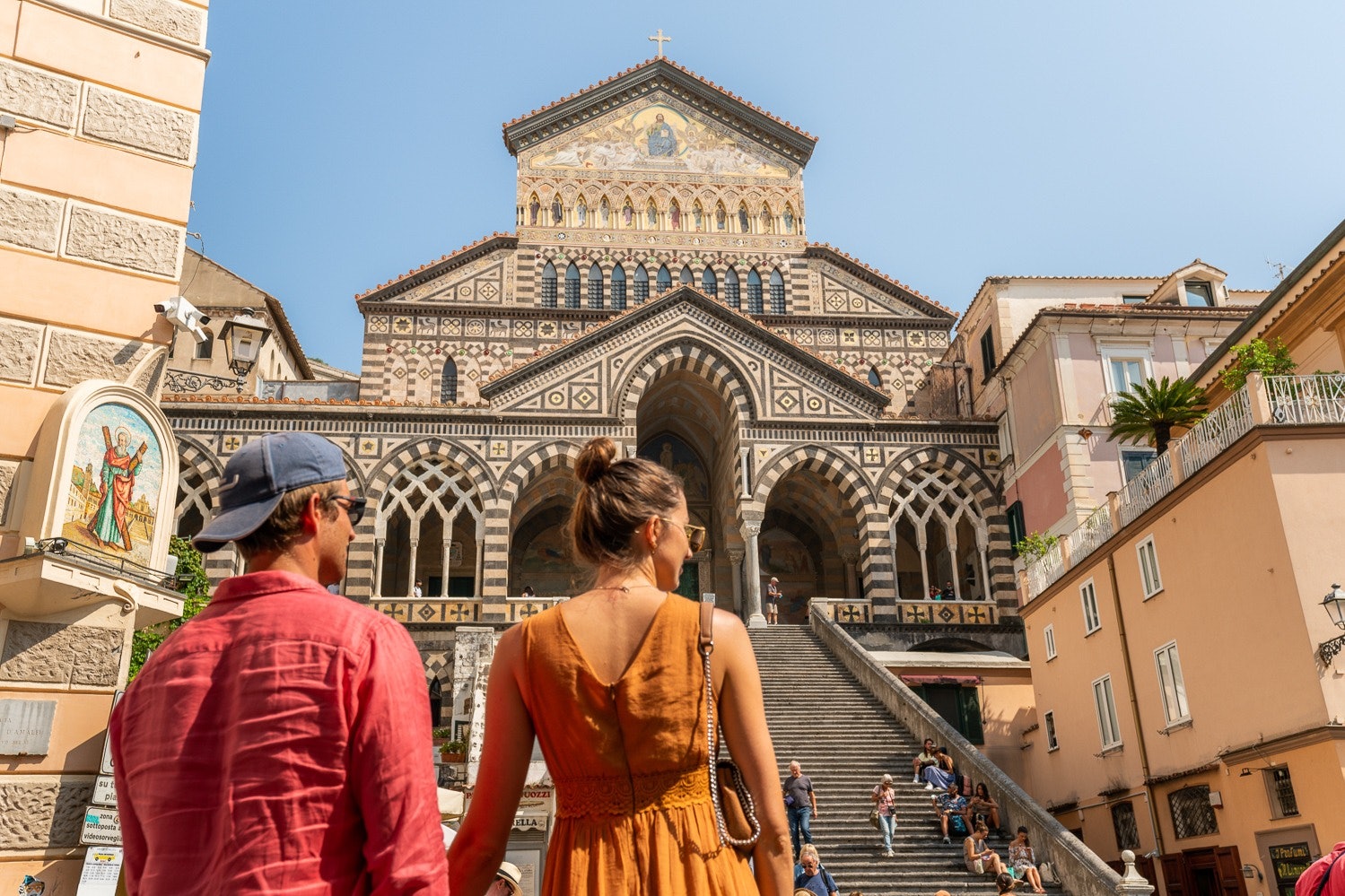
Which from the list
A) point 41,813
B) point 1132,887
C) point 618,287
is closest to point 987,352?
point 618,287

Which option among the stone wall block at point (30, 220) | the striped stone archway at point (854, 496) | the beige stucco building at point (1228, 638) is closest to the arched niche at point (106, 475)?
the stone wall block at point (30, 220)

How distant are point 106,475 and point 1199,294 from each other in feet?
94.6

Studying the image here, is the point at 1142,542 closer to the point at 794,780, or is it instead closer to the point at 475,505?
the point at 794,780

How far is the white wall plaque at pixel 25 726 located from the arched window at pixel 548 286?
29947 mm

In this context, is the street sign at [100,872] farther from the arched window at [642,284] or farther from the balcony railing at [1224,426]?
the arched window at [642,284]

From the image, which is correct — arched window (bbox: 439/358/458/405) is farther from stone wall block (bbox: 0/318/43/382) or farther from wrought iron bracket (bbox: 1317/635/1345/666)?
stone wall block (bbox: 0/318/43/382)

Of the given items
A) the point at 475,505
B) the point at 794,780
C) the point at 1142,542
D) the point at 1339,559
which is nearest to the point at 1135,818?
the point at 1142,542

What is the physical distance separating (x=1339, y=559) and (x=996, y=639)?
13.4m

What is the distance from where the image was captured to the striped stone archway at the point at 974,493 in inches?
1189

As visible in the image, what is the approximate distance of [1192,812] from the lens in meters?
18.3

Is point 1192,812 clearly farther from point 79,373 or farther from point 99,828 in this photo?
point 79,373

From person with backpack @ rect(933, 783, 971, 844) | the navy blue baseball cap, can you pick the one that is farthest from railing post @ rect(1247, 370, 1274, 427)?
the navy blue baseball cap

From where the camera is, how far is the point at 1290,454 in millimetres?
16891

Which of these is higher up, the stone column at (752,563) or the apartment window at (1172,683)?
the stone column at (752,563)
